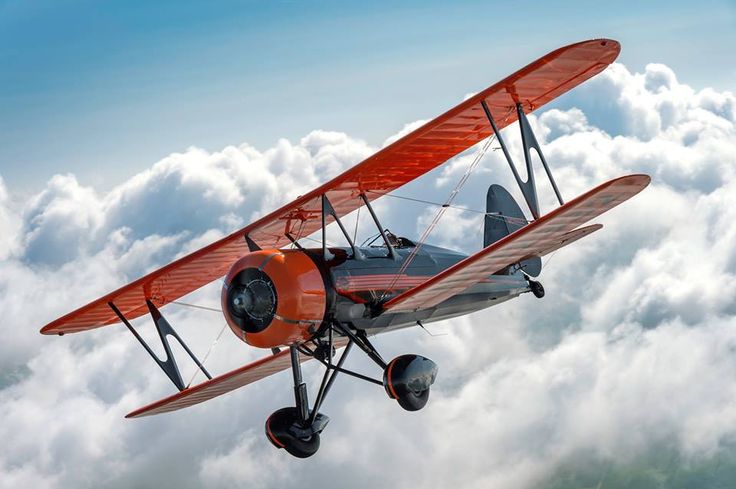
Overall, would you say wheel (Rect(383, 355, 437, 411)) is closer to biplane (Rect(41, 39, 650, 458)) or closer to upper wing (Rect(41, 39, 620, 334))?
biplane (Rect(41, 39, 650, 458))

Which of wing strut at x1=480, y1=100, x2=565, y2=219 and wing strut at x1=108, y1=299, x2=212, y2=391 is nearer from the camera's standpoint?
wing strut at x1=480, y1=100, x2=565, y2=219

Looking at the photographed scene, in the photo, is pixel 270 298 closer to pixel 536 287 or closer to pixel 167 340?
pixel 167 340

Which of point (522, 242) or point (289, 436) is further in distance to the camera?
point (289, 436)

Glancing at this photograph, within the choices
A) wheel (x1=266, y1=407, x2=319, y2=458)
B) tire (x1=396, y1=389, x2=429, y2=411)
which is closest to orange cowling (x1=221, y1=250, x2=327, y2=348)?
wheel (x1=266, y1=407, x2=319, y2=458)

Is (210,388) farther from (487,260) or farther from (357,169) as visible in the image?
(487,260)

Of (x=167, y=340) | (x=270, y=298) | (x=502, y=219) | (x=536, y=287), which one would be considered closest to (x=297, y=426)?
(x=270, y=298)

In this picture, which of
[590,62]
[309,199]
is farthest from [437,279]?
[590,62]
